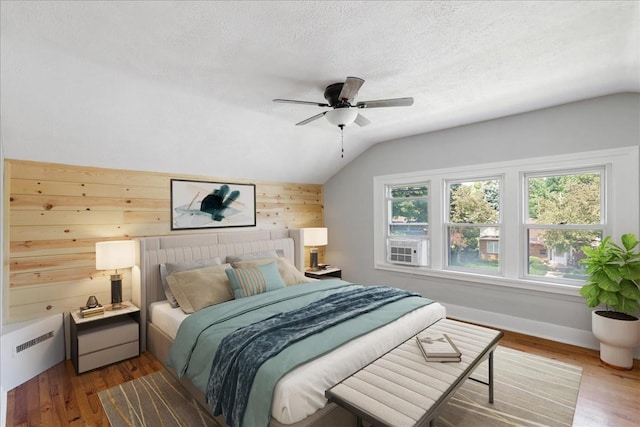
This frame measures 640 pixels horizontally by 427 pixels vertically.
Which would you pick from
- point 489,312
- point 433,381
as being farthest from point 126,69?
point 489,312

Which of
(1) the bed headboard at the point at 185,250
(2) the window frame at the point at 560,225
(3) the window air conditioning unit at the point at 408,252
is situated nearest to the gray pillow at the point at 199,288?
(1) the bed headboard at the point at 185,250

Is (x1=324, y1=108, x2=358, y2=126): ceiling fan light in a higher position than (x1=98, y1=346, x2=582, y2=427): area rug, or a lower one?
higher

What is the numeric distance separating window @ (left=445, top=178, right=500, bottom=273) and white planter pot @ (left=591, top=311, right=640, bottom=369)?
1.17m

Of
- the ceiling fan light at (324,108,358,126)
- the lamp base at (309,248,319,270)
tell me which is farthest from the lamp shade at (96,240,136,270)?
the lamp base at (309,248,319,270)

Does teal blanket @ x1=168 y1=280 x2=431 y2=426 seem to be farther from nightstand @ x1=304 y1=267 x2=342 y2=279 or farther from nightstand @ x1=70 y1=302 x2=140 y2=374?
nightstand @ x1=304 y1=267 x2=342 y2=279

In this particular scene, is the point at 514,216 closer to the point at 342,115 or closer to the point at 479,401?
the point at 479,401

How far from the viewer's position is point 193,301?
9.49ft

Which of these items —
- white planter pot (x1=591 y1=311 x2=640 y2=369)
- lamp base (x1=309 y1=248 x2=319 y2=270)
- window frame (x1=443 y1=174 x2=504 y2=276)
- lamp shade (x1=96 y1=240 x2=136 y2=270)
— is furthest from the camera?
lamp base (x1=309 y1=248 x2=319 y2=270)

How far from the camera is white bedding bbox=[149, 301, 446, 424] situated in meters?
1.66

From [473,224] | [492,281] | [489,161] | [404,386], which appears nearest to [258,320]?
[404,386]

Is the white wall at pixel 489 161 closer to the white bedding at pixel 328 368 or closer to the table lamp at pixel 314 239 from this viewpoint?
the table lamp at pixel 314 239

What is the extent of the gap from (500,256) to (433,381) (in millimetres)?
2699

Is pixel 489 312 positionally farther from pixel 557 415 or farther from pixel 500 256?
pixel 557 415

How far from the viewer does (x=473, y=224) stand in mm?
4102
